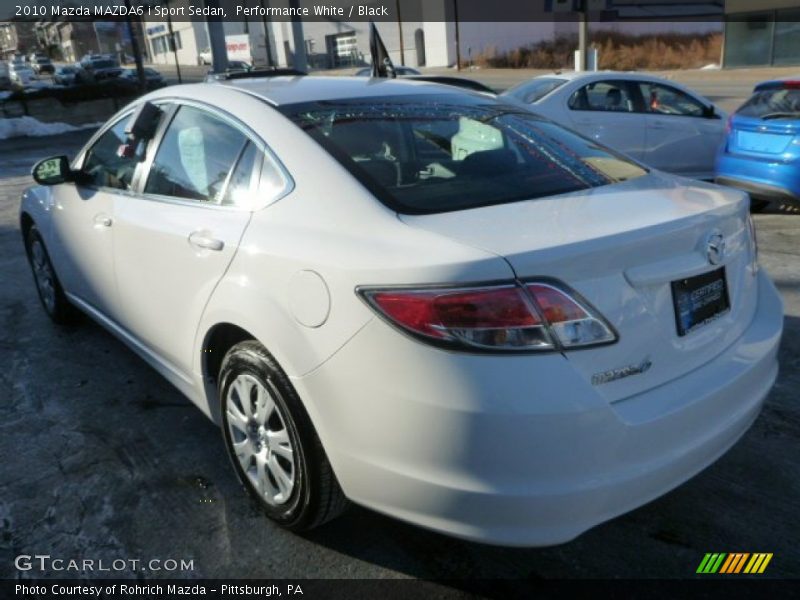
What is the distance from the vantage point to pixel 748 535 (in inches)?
96.7

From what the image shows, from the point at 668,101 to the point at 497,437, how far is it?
25.7 ft

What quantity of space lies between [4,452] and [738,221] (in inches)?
126

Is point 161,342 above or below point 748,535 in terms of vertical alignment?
above

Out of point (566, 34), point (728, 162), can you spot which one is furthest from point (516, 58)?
point (728, 162)

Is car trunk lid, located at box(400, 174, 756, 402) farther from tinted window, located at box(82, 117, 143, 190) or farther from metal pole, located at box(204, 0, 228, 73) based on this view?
metal pole, located at box(204, 0, 228, 73)

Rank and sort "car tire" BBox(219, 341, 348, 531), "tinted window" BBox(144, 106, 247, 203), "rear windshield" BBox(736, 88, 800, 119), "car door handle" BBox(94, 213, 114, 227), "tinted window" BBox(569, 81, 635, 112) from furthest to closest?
"tinted window" BBox(569, 81, 635, 112)
"rear windshield" BBox(736, 88, 800, 119)
"car door handle" BBox(94, 213, 114, 227)
"tinted window" BBox(144, 106, 247, 203)
"car tire" BBox(219, 341, 348, 531)

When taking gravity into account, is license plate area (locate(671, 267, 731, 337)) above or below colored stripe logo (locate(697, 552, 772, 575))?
above

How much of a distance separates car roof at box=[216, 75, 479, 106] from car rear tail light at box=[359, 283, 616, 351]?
1.30m

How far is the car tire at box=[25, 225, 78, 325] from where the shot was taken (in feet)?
14.8

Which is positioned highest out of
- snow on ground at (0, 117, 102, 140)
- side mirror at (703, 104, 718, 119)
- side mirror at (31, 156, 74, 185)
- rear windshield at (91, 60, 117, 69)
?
rear windshield at (91, 60, 117, 69)

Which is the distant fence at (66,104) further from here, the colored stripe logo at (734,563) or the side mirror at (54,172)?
the colored stripe logo at (734,563)

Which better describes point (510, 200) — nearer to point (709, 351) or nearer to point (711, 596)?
point (709, 351)

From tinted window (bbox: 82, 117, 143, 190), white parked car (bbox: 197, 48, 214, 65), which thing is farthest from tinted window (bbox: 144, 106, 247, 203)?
white parked car (bbox: 197, 48, 214, 65)

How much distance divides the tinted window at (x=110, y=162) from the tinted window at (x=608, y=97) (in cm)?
600
